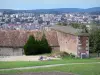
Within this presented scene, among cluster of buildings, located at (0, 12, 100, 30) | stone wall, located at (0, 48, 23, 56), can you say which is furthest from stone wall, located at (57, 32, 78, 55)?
cluster of buildings, located at (0, 12, 100, 30)

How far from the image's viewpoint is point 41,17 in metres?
86.2

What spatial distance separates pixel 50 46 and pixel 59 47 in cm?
116

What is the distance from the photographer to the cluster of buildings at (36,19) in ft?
222

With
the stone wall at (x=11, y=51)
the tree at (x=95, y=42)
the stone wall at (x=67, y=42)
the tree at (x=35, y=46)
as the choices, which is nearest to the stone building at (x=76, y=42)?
the stone wall at (x=67, y=42)

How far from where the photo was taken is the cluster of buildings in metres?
67.8

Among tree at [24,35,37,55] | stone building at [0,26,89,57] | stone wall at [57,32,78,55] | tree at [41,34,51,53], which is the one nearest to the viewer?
stone building at [0,26,89,57]

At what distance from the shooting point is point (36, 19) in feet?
270

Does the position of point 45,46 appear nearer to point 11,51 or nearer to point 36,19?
point 11,51

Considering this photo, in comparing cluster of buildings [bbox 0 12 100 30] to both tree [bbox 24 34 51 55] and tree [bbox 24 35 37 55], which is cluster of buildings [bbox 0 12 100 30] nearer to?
tree [bbox 24 34 51 55]

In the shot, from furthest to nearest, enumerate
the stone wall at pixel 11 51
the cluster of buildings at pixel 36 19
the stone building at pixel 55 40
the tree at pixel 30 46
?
the cluster of buildings at pixel 36 19 < the stone wall at pixel 11 51 < the tree at pixel 30 46 < the stone building at pixel 55 40

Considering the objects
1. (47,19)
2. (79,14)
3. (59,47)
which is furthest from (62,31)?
(79,14)

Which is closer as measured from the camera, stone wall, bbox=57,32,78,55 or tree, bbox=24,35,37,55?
stone wall, bbox=57,32,78,55

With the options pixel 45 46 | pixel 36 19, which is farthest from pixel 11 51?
pixel 36 19

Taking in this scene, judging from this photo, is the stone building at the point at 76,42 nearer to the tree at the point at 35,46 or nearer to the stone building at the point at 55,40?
the stone building at the point at 55,40
